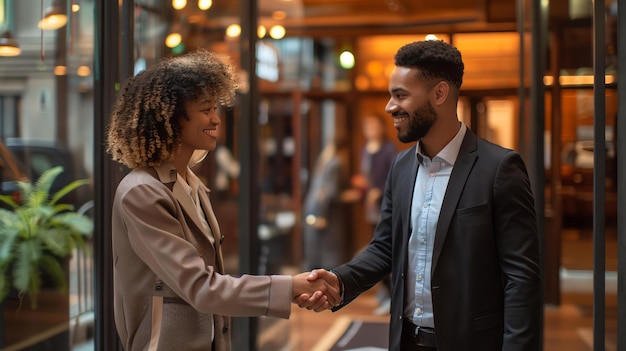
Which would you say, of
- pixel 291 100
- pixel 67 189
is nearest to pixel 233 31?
pixel 67 189

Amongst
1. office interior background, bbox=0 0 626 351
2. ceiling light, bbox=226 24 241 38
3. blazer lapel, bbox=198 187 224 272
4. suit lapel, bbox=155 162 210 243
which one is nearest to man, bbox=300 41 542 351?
blazer lapel, bbox=198 187 224 272

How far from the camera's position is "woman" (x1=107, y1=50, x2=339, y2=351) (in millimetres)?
2135

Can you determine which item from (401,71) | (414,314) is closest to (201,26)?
(401,71)

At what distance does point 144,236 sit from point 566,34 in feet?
14.5

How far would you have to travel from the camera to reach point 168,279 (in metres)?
2.15

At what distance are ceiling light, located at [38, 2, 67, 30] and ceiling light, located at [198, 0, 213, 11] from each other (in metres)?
1.75

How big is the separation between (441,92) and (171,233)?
3.32 ft

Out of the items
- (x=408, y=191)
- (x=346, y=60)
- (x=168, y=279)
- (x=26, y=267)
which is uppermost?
(x=346, y=60)

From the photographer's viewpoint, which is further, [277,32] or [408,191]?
[277,32]

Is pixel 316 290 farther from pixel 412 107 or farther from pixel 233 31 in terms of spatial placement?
pixel 233 31

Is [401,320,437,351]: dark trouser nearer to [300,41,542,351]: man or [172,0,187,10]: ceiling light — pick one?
[300,41,542,351]: man

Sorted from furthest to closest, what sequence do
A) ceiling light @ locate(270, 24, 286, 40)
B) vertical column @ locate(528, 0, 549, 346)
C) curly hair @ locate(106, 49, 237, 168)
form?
ceiling light @ locate(270, 24, 286, 40) → vertical column @ locate(528, 0, 549, 346) → curly hair @ locate(106, 49, 237, 168)

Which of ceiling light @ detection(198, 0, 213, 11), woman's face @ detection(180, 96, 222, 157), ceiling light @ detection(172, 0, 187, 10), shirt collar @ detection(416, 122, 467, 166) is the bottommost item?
shirt collar @ detection(416, 122, 467, 166)

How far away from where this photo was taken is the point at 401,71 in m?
2.55
